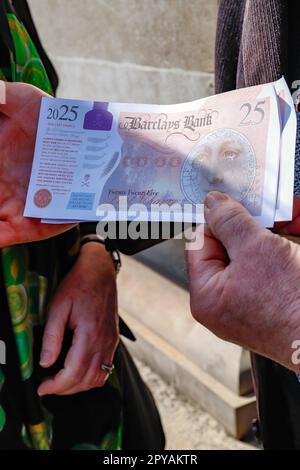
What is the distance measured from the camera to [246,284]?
2.71 feet

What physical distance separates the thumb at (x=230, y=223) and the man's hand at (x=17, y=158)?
12.4 inches

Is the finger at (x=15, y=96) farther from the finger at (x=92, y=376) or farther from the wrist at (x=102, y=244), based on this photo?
the finger at (x=92, y=376)

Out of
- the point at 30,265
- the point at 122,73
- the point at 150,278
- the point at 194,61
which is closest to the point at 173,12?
the point at 194,61

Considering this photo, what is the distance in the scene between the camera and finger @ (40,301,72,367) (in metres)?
1.15

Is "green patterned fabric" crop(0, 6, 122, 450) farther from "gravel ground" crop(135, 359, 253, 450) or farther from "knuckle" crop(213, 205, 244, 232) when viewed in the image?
"gravel ground" crop(135, 359, 253, 450)

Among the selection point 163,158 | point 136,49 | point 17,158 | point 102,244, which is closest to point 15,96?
point 17,158

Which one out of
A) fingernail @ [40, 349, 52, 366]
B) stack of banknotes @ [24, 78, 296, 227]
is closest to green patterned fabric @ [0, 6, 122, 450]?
fingernail @ [40, 349, 52, 366]

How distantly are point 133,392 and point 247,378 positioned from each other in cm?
73

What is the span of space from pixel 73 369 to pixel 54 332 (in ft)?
0.27

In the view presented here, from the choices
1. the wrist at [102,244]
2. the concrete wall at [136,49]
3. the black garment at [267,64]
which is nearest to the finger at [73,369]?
the wrist at [102,244]

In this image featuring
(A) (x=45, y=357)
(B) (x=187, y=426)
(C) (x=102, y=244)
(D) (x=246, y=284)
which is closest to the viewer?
(D) (x=246, y=284)

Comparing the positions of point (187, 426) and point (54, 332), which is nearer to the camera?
point (54, 332)

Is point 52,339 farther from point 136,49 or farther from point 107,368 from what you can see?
point 136,49

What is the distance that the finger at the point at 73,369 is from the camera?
1.16 meters
